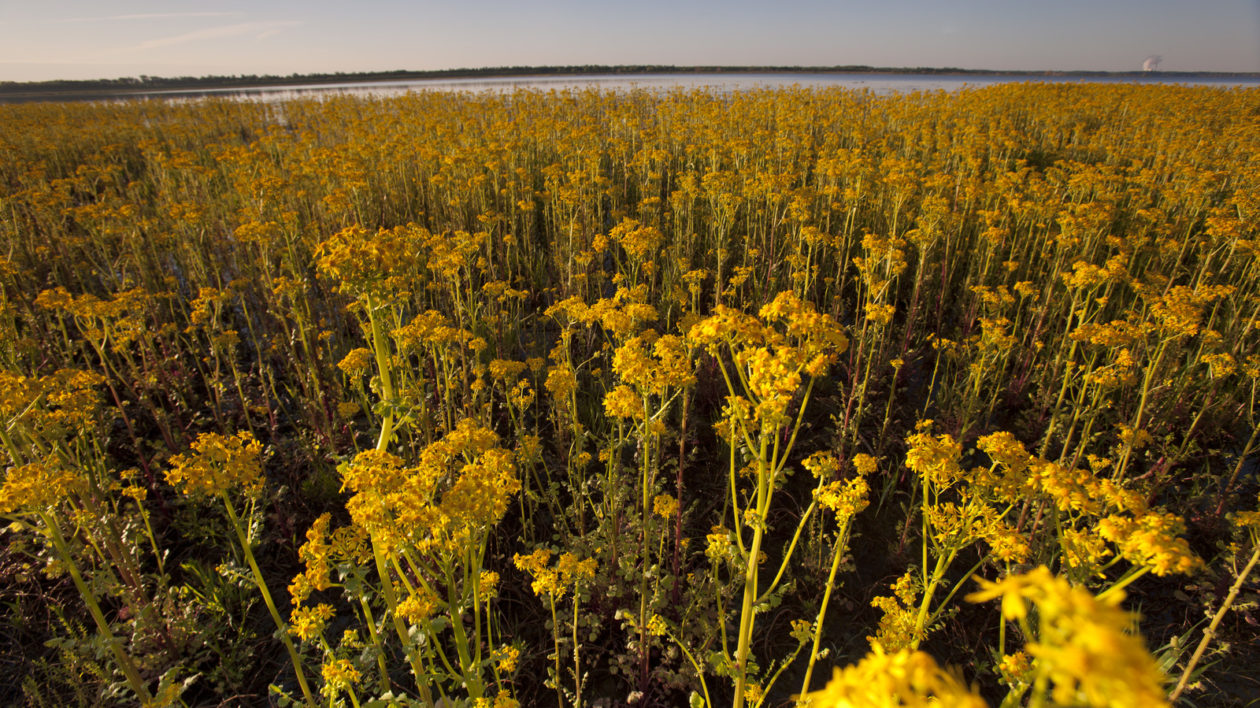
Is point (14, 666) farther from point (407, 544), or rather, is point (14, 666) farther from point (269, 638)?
point (407, 544)

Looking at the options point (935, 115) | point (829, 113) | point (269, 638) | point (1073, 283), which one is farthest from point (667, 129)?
point (269, 638)

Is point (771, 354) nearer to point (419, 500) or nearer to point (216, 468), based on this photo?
point (419, 500)

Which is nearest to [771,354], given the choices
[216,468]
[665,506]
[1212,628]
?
[665,506]

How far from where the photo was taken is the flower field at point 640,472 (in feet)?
7.43

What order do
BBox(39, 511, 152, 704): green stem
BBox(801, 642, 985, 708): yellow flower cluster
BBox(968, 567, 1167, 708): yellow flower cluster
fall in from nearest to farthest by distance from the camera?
BBox(968, 567, 1167, 708): yellow flower cluster
BBox(801, 642, 985, 708): yellow flower cluster
BBox(39, 511, 152, 704): green stem

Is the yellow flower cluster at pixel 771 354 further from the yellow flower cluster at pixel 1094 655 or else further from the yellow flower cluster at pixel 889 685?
the yellow flower cluster at pixel 1094 655

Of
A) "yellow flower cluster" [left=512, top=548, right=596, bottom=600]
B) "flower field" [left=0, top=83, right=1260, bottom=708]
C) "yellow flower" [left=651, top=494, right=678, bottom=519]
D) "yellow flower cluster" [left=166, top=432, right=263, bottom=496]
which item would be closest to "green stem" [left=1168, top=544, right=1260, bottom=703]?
"flower field" [left=0, top=83, right=1260, bottom=708]

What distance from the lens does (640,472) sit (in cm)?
396

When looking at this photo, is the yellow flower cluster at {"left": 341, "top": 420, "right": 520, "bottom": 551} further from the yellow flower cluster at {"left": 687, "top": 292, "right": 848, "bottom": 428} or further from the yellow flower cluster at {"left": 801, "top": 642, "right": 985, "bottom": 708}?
the yellow flower cluster at {"left": 801, "top": 642, "right": 985, "bottom": 708}

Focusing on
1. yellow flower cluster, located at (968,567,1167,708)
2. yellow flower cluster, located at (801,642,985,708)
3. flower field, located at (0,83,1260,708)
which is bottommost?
flower field, located at (0,83,1260,708)

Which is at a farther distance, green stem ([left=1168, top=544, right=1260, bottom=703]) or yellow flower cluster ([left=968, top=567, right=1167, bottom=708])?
green stem ([left=1168, top=544, right=1260, bottom=703])

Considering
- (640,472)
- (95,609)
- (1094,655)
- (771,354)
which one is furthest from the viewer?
(640,472)

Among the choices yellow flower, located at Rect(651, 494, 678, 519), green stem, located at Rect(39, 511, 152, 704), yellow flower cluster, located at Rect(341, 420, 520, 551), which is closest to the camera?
yellow flower cluster, located at Rect(341, 420, 520, 551)

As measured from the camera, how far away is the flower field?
2266mm
